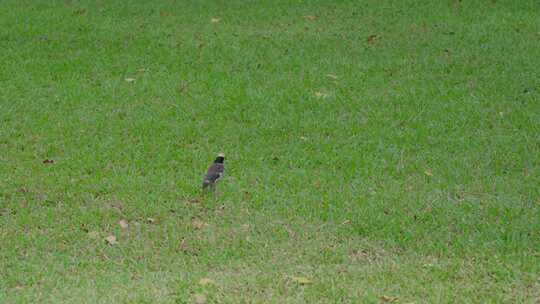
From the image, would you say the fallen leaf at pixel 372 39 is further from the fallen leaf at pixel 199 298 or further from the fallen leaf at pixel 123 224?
the fallen leaf at pixel 199 298

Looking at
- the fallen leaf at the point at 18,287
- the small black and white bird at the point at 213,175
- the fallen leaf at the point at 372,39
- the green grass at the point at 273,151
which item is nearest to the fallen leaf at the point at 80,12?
the green grass at the point at 273,151

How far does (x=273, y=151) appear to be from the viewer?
8.49 m

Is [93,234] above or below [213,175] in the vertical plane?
below

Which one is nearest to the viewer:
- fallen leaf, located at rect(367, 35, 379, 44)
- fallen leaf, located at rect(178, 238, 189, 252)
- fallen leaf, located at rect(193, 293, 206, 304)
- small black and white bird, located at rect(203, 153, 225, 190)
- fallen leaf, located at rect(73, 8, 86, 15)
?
fallen leaf, located at rect(193, 293, 206, 304)

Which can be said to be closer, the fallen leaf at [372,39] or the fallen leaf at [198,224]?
the fallen leaf at [198,224]

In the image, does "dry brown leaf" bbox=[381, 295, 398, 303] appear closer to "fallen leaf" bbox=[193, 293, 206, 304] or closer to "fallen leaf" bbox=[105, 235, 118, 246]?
"fallen leaf" bbox=[193, 293, 206, 304]

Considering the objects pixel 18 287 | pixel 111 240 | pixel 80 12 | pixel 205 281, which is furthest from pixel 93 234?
pixel 80 12

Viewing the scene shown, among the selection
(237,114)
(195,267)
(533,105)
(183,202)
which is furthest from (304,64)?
(195,267)

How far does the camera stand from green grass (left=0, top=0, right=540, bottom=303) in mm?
6027

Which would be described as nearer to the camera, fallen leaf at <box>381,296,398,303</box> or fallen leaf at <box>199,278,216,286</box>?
fallen leaf at <box>381,296,398,303</box>

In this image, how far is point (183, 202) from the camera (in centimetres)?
727

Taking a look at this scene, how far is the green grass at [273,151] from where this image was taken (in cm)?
603

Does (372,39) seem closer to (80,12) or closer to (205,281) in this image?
(80,12)

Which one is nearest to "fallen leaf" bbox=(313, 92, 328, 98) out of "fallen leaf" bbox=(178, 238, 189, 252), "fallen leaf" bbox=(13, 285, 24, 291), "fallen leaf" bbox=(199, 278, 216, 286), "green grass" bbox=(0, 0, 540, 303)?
"green grass" bbox=(0, 0, 540, 303)
